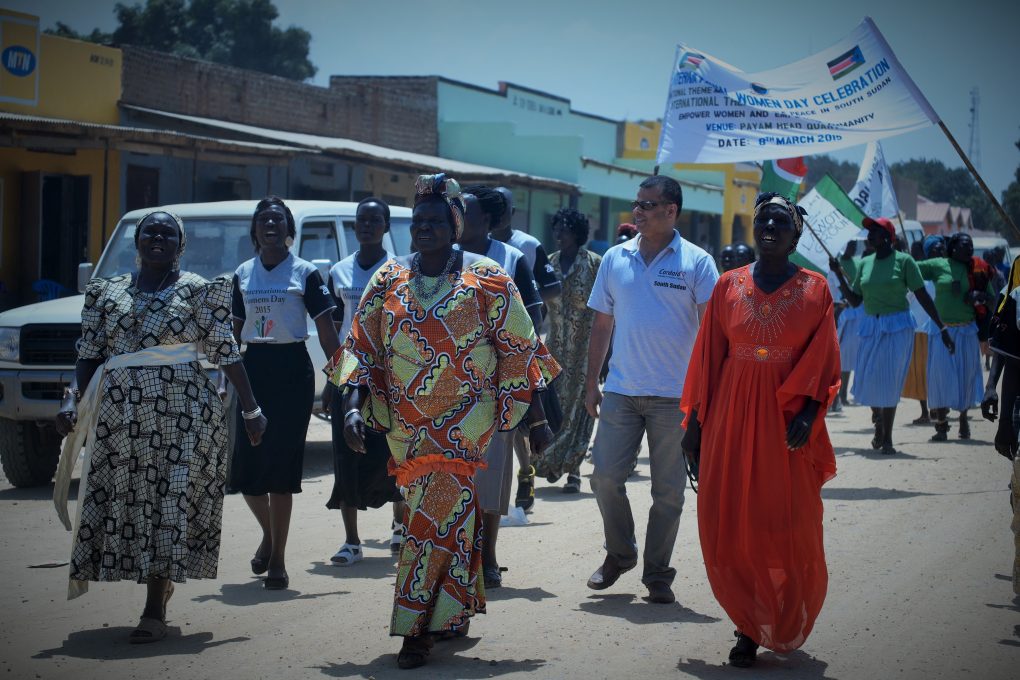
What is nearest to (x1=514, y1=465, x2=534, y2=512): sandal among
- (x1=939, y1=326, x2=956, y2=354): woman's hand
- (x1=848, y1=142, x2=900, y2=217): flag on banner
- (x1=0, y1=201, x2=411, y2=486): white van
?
(x1=0, y1=201, x2=411, y2=486): white van

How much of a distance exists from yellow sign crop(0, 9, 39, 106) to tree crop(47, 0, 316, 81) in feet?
121

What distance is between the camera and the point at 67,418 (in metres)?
5.85

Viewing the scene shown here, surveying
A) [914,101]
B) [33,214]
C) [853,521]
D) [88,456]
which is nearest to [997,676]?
[853,521]

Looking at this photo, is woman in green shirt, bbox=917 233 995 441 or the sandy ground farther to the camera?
woman in green shirt, bbox=917 233 995 441

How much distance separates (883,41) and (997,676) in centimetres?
657

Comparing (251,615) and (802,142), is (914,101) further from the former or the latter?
(251,615)

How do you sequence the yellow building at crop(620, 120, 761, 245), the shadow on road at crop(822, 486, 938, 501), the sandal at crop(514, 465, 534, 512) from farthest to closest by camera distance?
1. the yellow building at crop(620, 120, 761, 245)
2. the shadow on road at crop(822, 486, 938, 501)
3. the sandal at crop(514, 465, 534, 512)

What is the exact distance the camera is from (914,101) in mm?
10211

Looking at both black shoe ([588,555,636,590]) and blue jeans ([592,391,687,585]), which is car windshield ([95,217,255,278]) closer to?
blue jeans ([592,391,687,585])

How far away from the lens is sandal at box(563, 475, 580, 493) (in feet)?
33.7

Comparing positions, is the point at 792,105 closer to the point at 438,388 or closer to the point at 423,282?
the point at 423,282

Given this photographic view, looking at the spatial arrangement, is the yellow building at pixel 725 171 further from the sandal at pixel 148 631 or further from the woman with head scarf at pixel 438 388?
the sandal at pixel 148 631

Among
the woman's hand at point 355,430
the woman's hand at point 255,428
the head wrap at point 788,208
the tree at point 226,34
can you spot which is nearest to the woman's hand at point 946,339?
the head wrap at point 788,208

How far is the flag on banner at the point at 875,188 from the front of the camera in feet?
62.4
